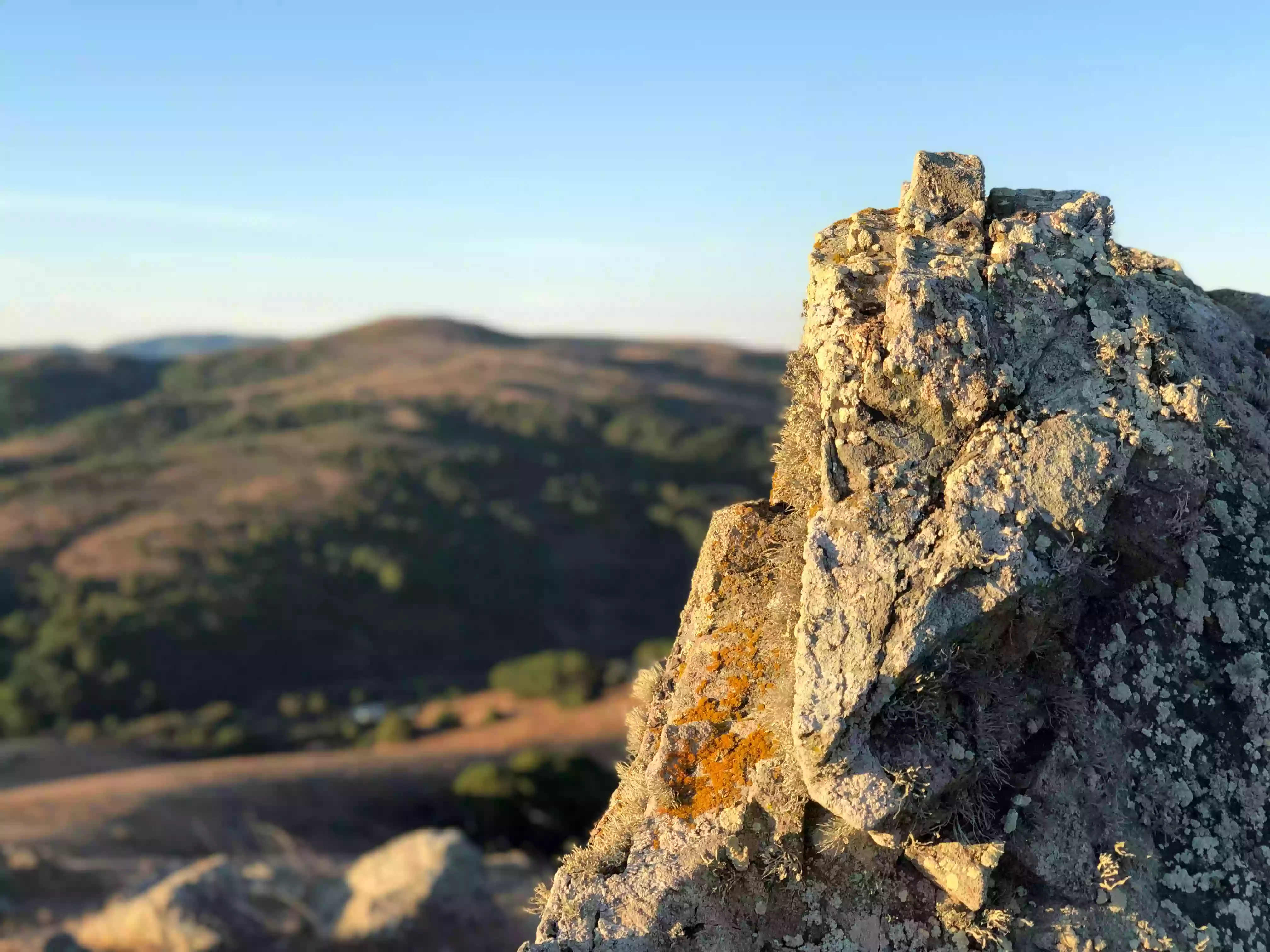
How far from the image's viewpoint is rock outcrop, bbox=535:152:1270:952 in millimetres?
3863

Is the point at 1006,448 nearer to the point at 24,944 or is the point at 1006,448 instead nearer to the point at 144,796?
the point at 24,944

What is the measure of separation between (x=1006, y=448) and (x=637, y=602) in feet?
156

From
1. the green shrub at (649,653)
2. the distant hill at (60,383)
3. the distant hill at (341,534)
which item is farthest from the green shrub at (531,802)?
the distant hill at (60,383)

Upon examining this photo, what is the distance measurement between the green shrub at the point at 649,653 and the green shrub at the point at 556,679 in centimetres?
205

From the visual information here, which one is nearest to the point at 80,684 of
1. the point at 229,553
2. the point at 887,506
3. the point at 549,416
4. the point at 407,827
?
the point at 229,553

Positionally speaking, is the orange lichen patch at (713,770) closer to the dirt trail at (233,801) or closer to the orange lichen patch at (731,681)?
the orange lichen patch at (731,681)

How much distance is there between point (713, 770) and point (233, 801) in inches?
807

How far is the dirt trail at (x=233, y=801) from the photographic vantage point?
19.7 m

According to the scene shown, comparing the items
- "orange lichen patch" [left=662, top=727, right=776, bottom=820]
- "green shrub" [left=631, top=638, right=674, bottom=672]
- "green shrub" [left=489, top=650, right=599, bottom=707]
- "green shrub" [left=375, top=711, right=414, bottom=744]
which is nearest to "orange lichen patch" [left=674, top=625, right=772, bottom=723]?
"orange lichen patch" [left=662, top=727, right=776, bottom=820]

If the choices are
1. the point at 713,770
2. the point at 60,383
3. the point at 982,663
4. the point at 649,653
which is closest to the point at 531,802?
the point at 649,653

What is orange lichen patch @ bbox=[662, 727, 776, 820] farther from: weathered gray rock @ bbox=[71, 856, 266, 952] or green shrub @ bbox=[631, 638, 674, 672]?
green shrub @ bbox=[631, 638, 674, 672]

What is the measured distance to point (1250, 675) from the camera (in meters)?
4.27

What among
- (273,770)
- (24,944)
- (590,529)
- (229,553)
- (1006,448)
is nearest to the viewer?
(1006,448)

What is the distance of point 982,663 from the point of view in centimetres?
406
